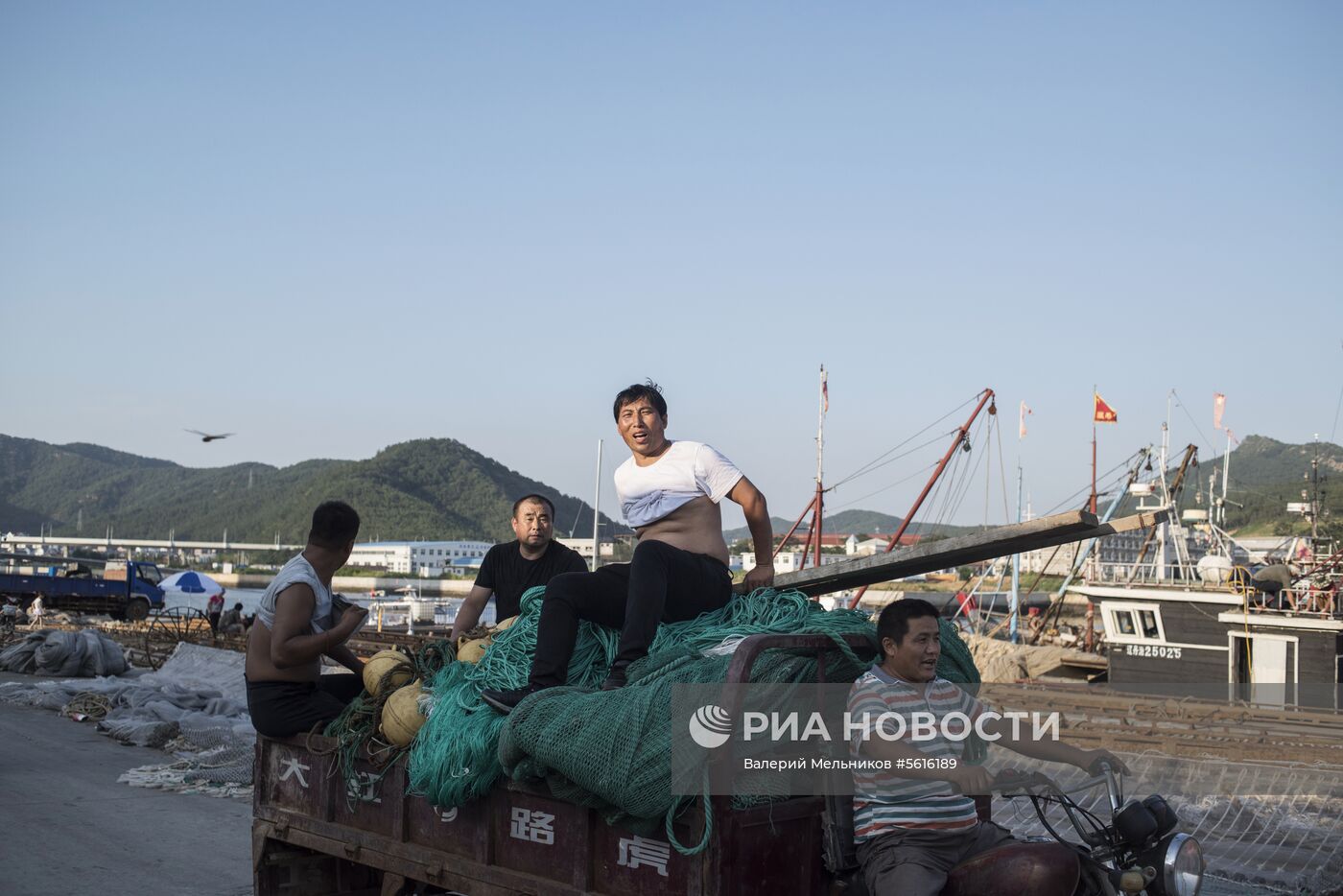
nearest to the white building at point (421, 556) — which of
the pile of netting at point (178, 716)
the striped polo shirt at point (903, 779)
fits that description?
the pile of netting at point (178, 716)

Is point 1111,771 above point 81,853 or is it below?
above

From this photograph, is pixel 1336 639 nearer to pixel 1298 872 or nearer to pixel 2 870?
pixel 1298 872

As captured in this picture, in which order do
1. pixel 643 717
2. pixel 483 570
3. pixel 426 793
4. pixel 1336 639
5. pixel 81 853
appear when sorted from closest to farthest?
pixel 643 717 < pixel 426 793 < pixel 483 570 < pixel 81 853 < pixel 1336 639

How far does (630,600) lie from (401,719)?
110 centimetres

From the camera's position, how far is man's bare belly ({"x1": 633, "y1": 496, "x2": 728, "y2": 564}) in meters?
4.55

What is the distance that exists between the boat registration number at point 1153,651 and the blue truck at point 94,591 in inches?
1221

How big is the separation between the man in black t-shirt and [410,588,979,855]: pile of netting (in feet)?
4.80

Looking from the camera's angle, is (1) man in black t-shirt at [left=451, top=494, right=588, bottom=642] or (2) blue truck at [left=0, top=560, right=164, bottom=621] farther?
(2) blue truck at [left=0, top=560, right=164, bottom=621]

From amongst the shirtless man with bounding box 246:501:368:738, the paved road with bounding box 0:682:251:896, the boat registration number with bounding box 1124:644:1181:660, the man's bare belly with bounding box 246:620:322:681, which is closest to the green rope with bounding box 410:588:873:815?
the shirtless man with bounding box 246:501:368:738

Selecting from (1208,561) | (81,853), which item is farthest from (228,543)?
(81,853)

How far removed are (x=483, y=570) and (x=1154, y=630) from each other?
79.4 ft

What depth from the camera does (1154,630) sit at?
26500 millimetres

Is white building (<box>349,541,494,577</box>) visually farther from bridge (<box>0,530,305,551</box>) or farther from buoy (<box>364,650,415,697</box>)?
buoy (<box>364,650,415,697</box>)

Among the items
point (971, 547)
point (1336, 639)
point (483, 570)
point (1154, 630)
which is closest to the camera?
point (971, 547)
